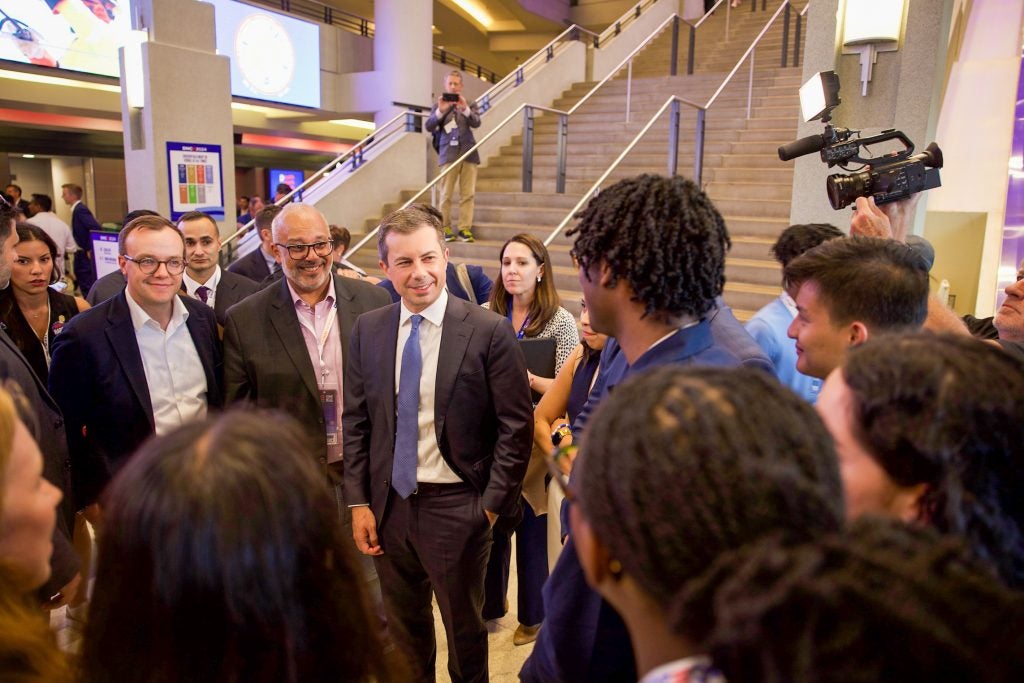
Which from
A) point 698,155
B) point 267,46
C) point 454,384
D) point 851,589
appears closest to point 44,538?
point 851,589

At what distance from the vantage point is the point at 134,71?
6434 mm

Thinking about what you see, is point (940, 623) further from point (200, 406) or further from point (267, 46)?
point (267, 46)

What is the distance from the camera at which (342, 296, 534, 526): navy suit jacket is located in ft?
6.98

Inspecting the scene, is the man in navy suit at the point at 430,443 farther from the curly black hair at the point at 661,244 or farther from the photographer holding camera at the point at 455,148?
the photographer holding camera at the point at 455,148

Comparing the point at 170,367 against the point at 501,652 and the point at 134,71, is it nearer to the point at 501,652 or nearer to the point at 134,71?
the point at 501,652

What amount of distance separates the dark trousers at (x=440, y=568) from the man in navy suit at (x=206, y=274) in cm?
182

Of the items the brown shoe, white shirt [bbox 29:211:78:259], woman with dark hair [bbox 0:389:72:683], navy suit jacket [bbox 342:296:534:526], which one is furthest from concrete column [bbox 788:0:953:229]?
white shirt [bbox 29:211:78:259]

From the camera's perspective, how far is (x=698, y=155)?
7.01m

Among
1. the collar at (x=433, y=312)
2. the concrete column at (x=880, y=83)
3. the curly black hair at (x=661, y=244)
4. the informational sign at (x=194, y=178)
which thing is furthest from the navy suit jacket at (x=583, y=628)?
the informational sign at (x=194, y=178)

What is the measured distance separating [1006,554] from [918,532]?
0.46 m

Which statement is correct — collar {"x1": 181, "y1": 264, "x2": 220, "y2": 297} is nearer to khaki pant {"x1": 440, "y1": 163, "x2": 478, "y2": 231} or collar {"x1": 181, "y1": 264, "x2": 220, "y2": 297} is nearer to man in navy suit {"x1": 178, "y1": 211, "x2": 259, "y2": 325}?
man in navy suit {"x1": 178, "y1": 211, "x2": 259, "y2": 325}

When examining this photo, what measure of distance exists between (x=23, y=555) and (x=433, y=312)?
→ 1.34 m

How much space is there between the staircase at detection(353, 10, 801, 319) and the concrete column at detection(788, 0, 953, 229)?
4.00 ft

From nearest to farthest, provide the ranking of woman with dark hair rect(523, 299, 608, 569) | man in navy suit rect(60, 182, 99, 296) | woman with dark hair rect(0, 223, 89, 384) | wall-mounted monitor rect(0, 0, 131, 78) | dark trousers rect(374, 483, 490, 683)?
1. dark trousers rect(374, 483, 490, 683)
2. woman with dark hair rect(523, 299, 608, 569)
3. woman with dark hair rect(0, 223, 89, 384)
4. man in navy suit rect(60, 182, 99, 296)
5. wall-mounted monitor rect(0, 0, 131, 78)
